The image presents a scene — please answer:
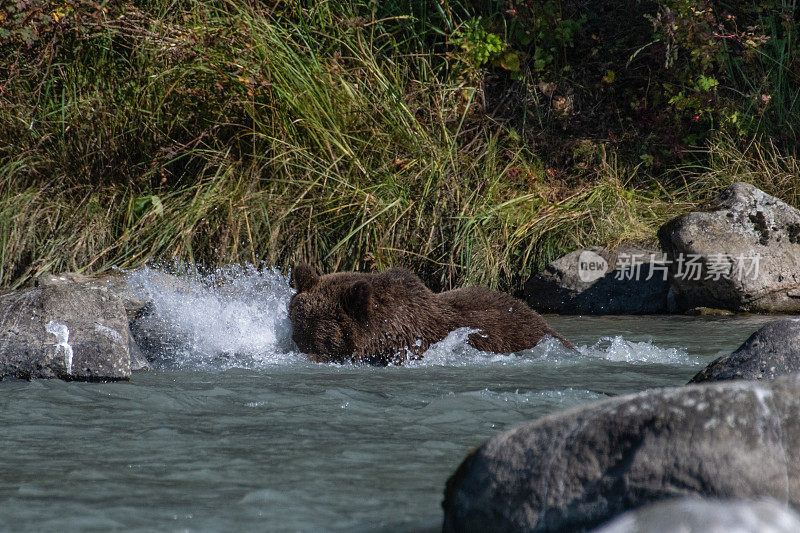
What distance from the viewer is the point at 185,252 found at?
7625mm

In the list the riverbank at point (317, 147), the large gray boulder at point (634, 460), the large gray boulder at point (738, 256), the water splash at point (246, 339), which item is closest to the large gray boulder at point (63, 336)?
the water splash at point (246, 339)

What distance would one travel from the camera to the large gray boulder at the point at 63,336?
179 inches

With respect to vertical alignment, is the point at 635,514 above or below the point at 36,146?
below

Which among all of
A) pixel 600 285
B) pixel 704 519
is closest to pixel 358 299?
pixel 704 519

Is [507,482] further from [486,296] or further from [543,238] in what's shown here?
[543,238]

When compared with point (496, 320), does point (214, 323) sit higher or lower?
lower

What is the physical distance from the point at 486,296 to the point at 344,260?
2.71 meters

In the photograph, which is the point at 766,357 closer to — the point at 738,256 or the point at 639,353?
the point at 639,353

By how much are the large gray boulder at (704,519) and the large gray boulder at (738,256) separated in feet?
20.9

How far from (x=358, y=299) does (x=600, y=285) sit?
3.95 m

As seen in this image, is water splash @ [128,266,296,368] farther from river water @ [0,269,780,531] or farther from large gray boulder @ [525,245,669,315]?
large gray boulder @ [525,245,669,315]

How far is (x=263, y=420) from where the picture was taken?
3588 mm

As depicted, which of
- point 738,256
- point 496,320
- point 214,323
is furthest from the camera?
point 738,256

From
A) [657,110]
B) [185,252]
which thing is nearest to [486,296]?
[185,252]
